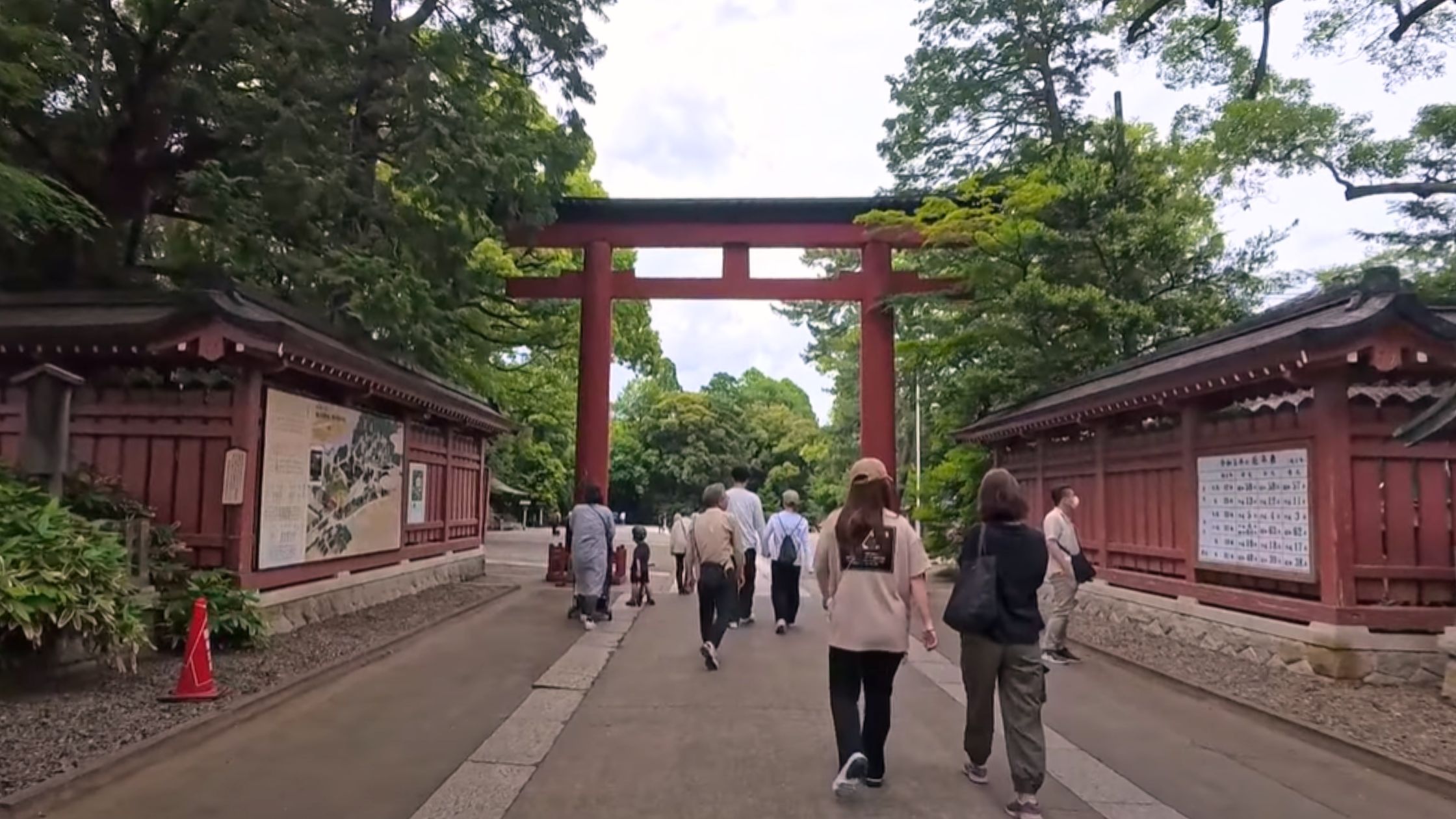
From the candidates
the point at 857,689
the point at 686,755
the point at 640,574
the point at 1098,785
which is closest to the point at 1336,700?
the point at 1098,785

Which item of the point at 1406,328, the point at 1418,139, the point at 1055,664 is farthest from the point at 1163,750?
the point at 1418,139

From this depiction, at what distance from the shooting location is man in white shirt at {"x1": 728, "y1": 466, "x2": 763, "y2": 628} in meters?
12.4

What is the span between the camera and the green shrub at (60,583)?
6906 mm

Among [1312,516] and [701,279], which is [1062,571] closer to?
[1312,516]

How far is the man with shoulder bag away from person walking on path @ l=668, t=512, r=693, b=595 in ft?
27.4

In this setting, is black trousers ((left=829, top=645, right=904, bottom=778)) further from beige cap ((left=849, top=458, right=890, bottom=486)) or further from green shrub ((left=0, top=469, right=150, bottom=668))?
green shrub ((left=0, top=469, right=150, bottom=668))

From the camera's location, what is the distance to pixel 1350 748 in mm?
6883

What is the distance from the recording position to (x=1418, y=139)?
1542 cm

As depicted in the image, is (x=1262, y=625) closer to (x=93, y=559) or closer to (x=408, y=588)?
(x=93, y=559)

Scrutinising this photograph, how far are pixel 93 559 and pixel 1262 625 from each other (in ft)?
33.0

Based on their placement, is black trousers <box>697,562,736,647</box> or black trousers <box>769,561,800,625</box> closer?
black trousers <box>697,562,736,647</box>

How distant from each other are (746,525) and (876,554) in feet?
23.6

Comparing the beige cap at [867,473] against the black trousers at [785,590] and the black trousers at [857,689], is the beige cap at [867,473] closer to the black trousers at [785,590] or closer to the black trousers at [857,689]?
the black trousers at [857,689]

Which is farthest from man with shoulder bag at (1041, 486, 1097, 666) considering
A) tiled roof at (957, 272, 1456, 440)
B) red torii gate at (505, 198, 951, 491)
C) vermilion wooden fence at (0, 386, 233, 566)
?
red torii gate at (505, 198, 951, 491)
